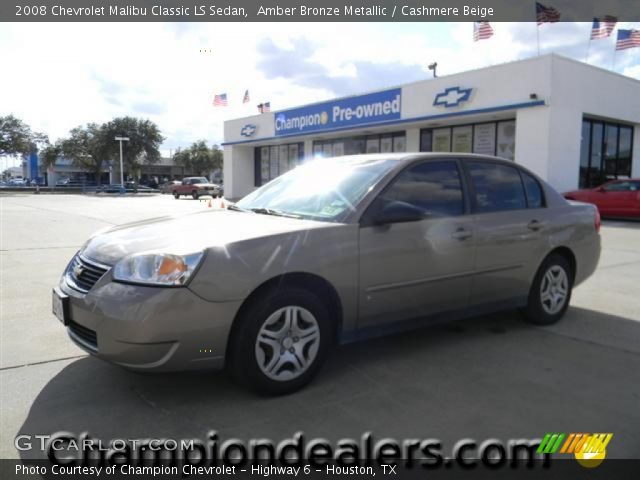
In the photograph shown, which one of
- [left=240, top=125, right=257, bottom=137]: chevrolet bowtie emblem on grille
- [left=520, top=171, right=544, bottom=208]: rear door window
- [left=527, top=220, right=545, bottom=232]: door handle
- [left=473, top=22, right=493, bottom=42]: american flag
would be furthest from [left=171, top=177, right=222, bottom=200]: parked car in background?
[left=527, top=220, right=545, bottom=232]: door handle

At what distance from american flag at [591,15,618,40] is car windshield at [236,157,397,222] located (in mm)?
20651

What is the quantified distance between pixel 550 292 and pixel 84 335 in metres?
4.17

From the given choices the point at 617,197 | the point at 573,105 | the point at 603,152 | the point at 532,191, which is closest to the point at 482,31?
the point at 573,105

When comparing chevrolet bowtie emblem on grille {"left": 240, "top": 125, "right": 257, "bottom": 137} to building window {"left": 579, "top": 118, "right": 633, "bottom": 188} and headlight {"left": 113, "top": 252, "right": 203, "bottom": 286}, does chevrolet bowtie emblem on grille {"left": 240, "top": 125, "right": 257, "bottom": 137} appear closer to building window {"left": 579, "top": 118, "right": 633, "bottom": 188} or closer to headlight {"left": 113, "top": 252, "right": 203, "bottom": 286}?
building window {"left": 579, "top": 118, "right": 633, "bottom": 188}

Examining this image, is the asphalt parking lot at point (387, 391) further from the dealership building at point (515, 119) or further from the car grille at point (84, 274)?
the dealership building at point (515, 119)

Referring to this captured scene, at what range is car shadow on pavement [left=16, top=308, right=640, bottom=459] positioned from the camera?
9.83 feet

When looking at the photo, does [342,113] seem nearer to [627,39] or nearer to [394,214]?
[627,39]

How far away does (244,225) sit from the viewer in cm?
365

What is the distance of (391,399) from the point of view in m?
3.39

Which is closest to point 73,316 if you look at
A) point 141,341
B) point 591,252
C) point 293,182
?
point 141,341

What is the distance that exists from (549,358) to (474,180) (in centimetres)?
161

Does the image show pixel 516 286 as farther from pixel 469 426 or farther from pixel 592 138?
pixel 592 138

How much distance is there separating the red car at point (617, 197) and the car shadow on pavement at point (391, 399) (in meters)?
13.8
